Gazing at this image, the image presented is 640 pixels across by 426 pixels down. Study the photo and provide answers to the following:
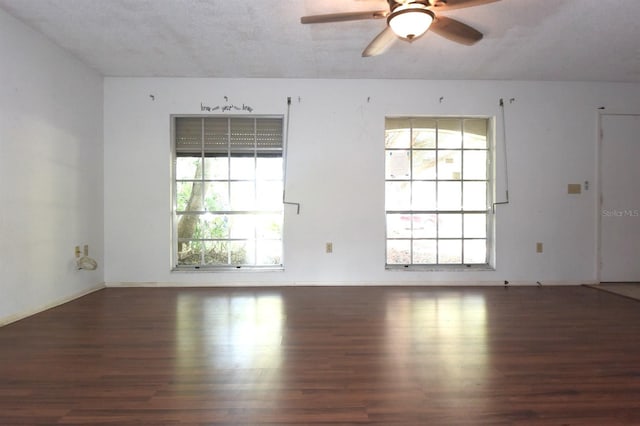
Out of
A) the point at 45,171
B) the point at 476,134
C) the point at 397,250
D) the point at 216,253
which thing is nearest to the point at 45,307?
the point at 45,171

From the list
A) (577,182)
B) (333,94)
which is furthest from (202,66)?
(577,182)

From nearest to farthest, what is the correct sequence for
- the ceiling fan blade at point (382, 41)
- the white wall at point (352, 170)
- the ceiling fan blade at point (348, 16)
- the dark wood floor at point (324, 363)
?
1. the dark wood floor at point (324, 363)
2. the ceiling fan blade at point (348, 16)
3. the ceiling fan blade at point (382, 41)
4. the white wall at point (352, 170)

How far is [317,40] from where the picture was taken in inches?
138

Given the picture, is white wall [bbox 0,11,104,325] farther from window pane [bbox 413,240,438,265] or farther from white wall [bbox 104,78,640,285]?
window pane [bbox 413,240,438,265]

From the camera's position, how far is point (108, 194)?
4516mm

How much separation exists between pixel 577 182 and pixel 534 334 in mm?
2866

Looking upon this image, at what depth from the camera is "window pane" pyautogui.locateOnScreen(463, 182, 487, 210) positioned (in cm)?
478

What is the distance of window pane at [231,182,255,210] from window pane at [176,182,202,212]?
0.46m

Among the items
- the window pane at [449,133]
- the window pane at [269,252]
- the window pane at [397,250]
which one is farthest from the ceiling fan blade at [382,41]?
the window pane at [269,252]

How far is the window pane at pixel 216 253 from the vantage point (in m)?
4.71

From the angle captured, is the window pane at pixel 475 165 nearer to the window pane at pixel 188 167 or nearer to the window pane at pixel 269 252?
the window pane at pixel 269 252

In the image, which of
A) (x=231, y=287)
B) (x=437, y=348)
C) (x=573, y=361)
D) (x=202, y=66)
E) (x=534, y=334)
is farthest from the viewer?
(x=231, y=287)

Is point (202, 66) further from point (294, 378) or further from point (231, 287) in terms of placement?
point (294, 378)

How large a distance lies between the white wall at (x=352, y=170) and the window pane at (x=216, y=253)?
0.22m
